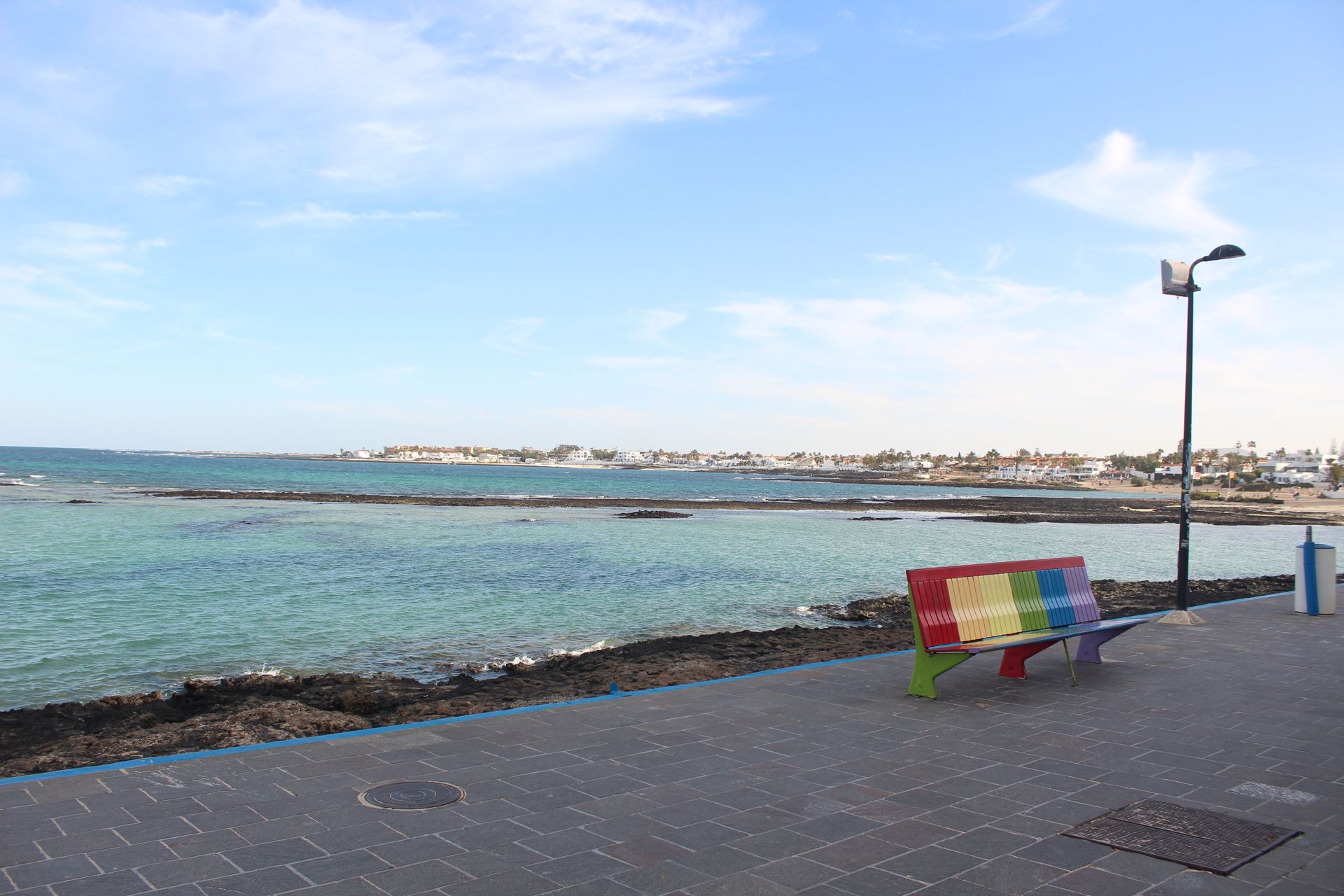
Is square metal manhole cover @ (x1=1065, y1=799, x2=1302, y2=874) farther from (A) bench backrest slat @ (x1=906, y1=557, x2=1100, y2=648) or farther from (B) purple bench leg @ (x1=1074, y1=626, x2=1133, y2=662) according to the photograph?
(B) purple bench leg @ (x1=1074, y1=626, x2=1133, y2=662)

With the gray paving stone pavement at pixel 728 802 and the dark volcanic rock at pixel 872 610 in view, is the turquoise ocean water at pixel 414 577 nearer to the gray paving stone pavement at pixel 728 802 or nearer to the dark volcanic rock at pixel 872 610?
the dark volcanic rock at pixel 872 610

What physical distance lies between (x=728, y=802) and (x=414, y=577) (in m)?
16.4

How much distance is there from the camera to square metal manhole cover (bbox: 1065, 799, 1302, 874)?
3979 millimetres

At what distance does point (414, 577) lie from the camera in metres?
19.8

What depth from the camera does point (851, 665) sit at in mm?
8508

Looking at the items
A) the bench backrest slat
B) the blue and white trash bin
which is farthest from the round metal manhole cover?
the blue and white trash bin

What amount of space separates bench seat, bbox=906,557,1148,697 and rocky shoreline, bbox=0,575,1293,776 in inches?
27.6

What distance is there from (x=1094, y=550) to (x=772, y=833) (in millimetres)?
31007

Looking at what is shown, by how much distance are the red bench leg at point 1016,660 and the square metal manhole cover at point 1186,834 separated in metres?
3.24

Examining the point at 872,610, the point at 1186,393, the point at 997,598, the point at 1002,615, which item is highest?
the point at 1186,393

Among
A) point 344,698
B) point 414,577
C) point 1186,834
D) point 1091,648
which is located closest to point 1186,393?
point 1091,648

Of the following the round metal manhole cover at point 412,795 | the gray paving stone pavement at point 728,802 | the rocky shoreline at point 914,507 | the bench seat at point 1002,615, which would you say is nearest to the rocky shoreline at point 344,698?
the bench seat at point 1002,615

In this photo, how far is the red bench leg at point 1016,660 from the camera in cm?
787

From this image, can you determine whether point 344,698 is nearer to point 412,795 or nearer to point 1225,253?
point 412,795
